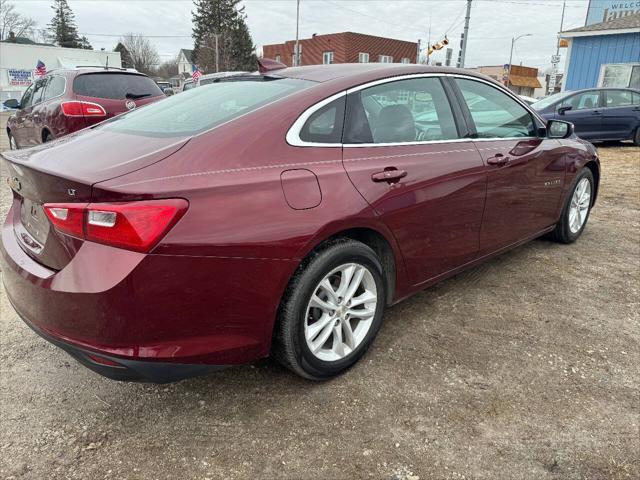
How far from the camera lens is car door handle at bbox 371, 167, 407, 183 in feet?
8.28

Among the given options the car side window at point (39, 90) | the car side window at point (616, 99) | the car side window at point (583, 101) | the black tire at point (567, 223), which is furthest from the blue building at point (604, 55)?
the car side window at point (39, 90)

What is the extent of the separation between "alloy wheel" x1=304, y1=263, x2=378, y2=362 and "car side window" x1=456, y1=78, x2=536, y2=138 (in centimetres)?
144

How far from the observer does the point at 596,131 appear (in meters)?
11.6

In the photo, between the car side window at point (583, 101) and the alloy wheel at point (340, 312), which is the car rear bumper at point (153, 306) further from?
the car side window at point (583, 101)

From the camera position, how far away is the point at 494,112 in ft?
11.7

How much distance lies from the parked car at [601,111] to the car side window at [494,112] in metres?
8.53

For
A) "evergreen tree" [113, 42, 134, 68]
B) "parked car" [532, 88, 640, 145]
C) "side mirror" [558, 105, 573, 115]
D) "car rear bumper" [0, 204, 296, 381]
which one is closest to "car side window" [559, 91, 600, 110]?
"parked car" [532, 88, 640, 145]

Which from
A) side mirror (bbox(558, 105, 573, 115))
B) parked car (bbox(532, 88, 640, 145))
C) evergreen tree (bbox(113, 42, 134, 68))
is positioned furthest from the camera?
evergreen tree (bbox(113, 42, 134, 68))

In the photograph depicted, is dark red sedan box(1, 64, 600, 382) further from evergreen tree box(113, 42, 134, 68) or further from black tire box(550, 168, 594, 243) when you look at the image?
evergreen tree box(113, 42, 134, 68)

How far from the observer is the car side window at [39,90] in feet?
24.8

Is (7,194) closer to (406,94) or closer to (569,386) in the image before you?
(406,94)

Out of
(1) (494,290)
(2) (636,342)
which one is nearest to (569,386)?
(2) (636,342)

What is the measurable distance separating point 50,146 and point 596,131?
12197 millimetres

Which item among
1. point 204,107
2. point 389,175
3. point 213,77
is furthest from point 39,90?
point 389,175
